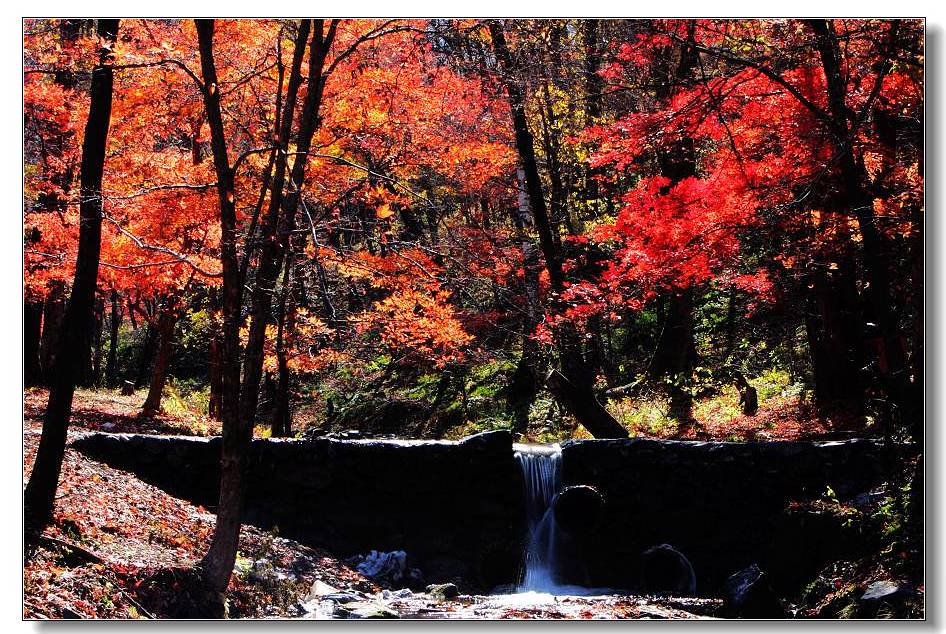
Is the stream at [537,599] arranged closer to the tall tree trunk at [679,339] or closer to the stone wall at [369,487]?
the stone wall at [369,487]

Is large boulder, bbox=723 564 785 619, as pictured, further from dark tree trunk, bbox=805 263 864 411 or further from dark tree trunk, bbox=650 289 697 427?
dark tree trunk, bbox=650 289 697 427

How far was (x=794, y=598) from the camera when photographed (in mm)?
6656

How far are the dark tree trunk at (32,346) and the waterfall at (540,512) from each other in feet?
28.4

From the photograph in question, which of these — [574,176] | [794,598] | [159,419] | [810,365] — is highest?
[574,176]

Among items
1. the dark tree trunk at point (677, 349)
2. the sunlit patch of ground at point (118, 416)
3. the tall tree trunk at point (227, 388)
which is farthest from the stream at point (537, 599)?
the sunlit patch of ground at point (118, 416)

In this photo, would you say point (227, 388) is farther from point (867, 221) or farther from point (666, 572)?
point (867, 221)

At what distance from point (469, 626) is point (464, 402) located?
32.3 feet

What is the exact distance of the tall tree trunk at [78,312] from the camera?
6.12m

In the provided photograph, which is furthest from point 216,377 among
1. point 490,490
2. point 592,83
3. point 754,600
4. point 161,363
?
point 754,600

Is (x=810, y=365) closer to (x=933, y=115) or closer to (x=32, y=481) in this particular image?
(x=933, y=115)

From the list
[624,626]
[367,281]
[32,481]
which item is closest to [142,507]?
[32,481]

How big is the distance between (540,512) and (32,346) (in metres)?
9.53

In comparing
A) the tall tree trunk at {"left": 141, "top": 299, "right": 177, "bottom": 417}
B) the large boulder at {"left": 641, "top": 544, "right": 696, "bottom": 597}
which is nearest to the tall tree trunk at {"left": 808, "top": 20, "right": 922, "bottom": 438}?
the large boulder at {"left": 641, "top": 544, "right": 696, "bottom": 597}

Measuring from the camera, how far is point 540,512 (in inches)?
380
